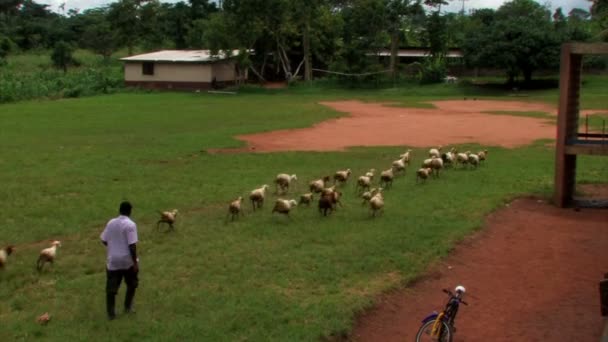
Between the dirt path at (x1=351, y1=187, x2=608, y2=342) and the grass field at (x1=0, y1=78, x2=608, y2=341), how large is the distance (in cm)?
38

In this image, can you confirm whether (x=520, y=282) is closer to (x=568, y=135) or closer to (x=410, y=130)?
(x=568, y=135)

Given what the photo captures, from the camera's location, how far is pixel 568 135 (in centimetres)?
1720

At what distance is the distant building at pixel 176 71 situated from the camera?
59375mm

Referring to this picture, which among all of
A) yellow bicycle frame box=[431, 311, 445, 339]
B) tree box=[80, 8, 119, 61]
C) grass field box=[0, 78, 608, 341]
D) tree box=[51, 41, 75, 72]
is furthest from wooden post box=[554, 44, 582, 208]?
tree box=[80, 8, 119, 61]

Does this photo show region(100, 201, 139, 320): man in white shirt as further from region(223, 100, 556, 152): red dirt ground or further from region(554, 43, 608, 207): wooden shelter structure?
region(223, 100, 556, 152): red dirt ground

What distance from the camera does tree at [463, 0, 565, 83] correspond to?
52.9 m

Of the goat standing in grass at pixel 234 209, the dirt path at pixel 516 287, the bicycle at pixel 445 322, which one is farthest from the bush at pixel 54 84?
the bicycle at pixel 445 322

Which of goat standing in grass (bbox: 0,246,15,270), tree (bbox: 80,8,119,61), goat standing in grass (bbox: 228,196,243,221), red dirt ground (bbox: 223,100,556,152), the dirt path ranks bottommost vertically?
the dirt path

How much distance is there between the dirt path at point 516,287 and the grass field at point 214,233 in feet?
1.24

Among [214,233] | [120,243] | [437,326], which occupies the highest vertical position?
[120,243]

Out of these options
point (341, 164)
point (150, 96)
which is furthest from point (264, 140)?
point (150, 96)

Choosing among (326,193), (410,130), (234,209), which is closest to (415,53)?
(410,130)

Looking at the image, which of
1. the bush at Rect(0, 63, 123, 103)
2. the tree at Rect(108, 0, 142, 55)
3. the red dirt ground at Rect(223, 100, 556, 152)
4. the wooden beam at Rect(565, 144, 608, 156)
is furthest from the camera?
the tree at Rect(108, 0, 142, 55)

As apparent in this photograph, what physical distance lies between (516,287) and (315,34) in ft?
176
